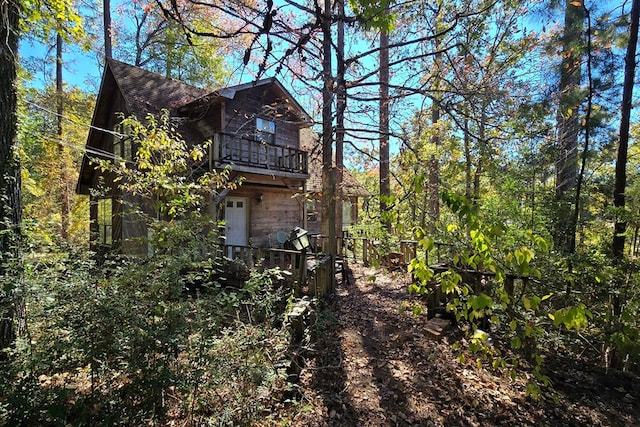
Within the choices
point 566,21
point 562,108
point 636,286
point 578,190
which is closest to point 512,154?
point 562,108

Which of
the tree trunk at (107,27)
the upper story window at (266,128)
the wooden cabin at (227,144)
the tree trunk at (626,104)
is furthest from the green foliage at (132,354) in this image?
the tree trunk at (107,27)

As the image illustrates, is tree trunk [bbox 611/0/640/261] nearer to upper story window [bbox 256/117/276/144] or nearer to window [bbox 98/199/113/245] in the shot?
upper story window [bbox 256/117/276/144]

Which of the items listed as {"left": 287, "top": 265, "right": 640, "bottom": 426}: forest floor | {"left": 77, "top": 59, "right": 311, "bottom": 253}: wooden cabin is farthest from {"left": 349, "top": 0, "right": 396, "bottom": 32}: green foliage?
{"left": 77, "top": 59, "right": 311, "bottom": 253}: wooden cabin

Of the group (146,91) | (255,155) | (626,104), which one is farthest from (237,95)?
(626,104)

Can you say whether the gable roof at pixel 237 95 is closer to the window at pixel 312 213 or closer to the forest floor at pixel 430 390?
the window at pixel 312 213

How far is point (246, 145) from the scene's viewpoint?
10281 mm

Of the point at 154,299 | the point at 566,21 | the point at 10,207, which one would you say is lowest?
the point at 154,299

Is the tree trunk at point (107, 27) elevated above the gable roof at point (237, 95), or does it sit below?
above

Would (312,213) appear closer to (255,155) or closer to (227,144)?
(255,155)

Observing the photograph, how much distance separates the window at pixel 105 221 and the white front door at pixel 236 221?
4651 millimetres

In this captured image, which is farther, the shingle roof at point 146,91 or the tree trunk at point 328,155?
the shingle roof at point 146,91

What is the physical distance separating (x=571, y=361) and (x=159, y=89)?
13.0m

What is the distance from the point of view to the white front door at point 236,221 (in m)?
10.7

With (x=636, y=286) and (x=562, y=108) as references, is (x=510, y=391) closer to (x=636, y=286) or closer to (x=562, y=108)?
(x=636, y=286)
